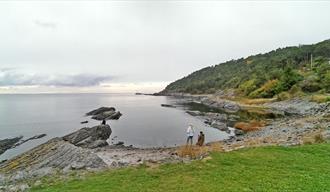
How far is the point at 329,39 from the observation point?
18250 centimetres

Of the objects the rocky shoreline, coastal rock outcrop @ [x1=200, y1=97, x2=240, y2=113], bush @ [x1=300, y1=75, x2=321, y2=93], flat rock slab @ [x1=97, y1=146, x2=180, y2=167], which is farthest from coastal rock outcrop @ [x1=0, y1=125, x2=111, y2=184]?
bush @ [x1=300, y1=75, x2=321, y2=93]

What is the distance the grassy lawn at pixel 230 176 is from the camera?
47.4ft

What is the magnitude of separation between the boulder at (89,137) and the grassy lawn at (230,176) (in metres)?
28.1

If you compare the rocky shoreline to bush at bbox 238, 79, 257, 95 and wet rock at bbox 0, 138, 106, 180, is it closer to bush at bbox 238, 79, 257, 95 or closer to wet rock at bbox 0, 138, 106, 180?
wet rock at bbox 0, 138, 106, 180

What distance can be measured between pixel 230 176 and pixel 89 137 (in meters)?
39.4

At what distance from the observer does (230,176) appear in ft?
52.6

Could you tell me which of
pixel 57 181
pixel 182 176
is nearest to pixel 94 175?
pixel 57 181

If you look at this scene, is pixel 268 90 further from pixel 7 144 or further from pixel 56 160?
pixel 56 160

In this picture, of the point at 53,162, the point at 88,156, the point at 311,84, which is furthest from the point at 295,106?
the point at 53,162

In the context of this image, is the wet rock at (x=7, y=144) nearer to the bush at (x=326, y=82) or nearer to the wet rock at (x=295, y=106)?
the wet rock at (x=295, y=106)

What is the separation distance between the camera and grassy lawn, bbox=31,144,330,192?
14.4 meters

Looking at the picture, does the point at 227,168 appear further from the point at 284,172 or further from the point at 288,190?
the point at 288,190

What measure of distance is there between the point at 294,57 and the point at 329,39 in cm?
4617

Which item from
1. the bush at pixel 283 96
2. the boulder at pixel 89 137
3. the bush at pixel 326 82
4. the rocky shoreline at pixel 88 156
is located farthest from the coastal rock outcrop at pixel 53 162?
the bush at pixel 326 82
